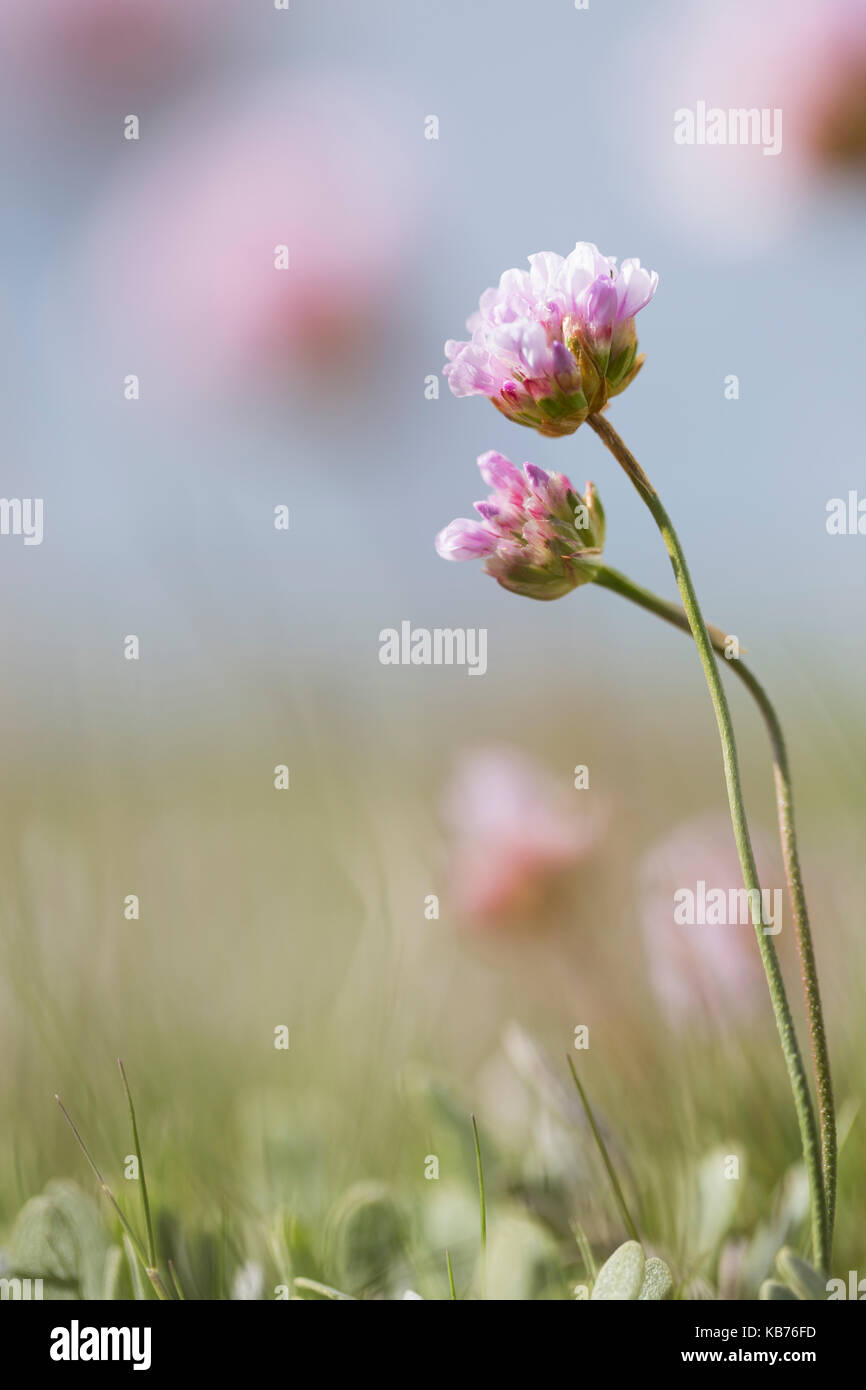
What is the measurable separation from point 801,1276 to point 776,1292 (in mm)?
16

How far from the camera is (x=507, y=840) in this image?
3.29ft

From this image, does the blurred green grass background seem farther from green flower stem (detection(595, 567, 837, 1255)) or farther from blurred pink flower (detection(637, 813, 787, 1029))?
green flower stem (detection(595, 567, 837, 1255))

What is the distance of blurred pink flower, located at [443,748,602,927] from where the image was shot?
3.31 ft

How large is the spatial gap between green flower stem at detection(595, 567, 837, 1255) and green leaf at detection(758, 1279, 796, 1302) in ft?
0.13

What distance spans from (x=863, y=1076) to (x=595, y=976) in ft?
1.39

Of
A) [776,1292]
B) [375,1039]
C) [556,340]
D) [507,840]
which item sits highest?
[556,340]

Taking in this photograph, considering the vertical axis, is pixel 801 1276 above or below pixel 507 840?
below

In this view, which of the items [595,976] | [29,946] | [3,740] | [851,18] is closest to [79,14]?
[851,18]

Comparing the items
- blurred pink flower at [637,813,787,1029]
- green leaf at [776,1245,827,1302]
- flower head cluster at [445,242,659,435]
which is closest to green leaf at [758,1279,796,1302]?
green leaf at [776,1245,827,1302]

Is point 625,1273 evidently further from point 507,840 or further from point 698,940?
point 507,840

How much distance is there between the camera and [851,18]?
1.09 metres

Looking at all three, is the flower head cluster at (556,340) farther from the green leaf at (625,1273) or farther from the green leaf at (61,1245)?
the green leaf at (61,1245)

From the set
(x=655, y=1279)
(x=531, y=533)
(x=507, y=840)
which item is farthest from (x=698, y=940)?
(x=531, y=533)
